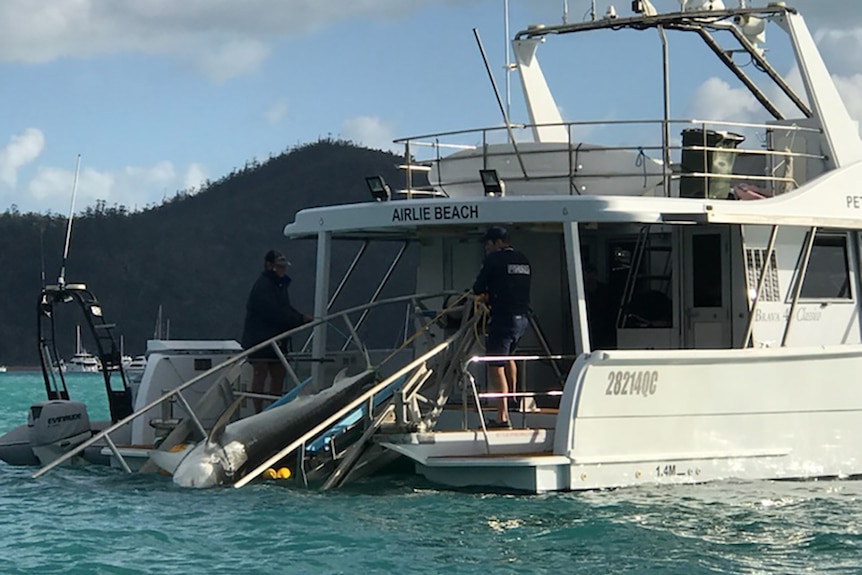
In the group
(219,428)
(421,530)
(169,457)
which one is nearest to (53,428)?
(169,457)

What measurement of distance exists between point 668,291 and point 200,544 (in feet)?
21.6

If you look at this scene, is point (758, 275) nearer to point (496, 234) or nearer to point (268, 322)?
point (496, 234)

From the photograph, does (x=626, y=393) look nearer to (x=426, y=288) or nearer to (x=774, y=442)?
(x=774, y=442)

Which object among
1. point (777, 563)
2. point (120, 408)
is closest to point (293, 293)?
point (120, 408)

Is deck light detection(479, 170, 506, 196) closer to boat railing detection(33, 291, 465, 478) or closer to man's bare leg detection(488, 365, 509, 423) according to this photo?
boat railing detection(33, 291, 465, 478)

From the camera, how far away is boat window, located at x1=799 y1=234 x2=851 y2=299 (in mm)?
15430

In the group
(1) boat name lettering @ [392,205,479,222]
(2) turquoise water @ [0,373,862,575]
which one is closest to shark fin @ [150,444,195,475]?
(2) turquoise water @ [0,373,862,575]

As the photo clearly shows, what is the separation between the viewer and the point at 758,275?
586 inches

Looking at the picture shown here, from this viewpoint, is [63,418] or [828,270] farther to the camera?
[63,418]

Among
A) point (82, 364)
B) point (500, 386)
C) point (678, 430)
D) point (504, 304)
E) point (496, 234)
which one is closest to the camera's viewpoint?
point (678, 430)

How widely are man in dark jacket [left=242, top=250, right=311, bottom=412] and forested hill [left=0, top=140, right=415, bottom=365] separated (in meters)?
84.5

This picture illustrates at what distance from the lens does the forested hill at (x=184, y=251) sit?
110375 millimetres

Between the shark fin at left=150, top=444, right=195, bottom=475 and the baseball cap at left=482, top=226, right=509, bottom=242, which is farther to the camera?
the baseball cap at left=482, top=226, right=509, bottom=242

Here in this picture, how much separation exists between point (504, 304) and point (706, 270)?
262 centimetres
